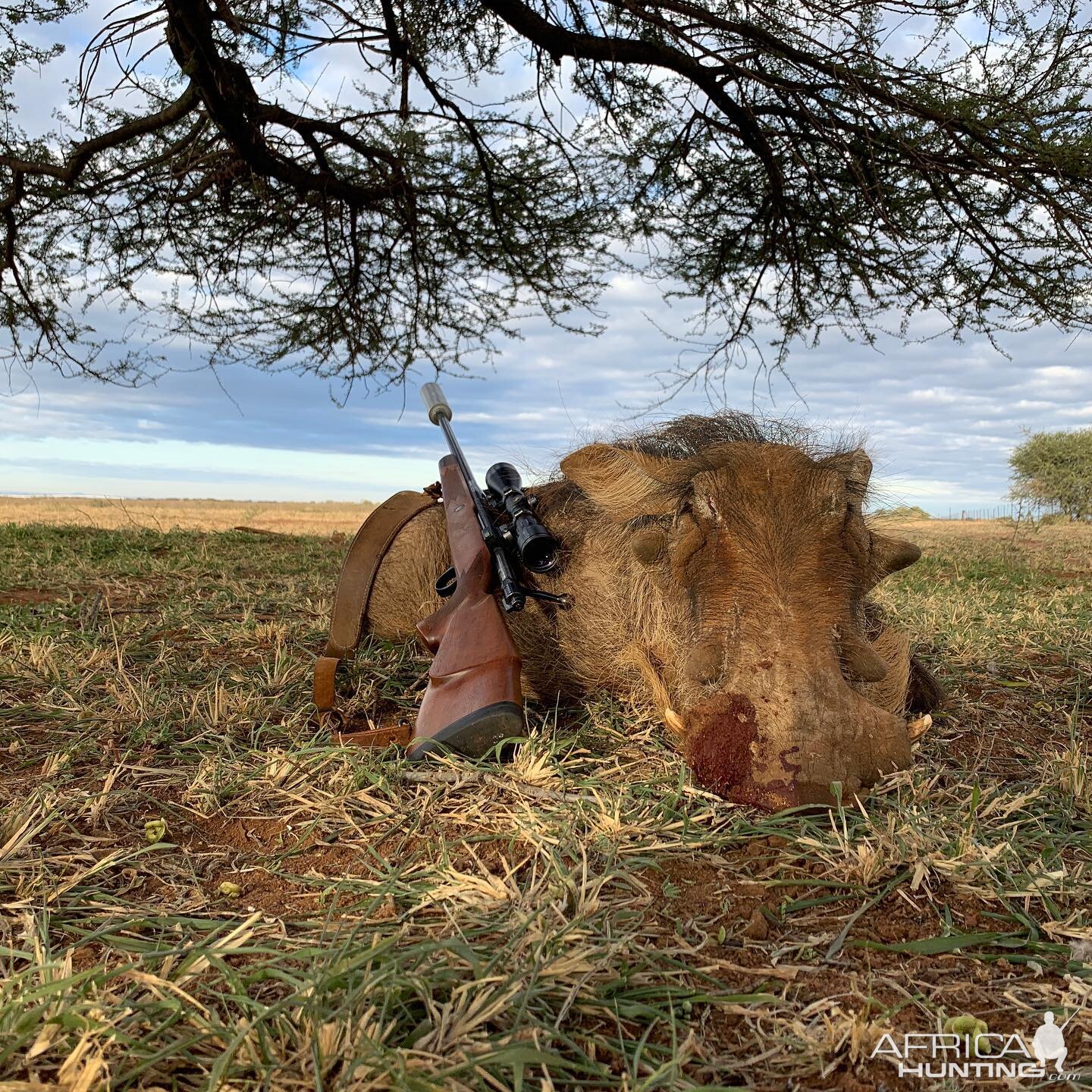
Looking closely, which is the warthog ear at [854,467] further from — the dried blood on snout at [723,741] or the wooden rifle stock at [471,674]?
the wooden rifle stock at [471,674]

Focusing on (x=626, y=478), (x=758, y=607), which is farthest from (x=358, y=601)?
(x=758, y=607)

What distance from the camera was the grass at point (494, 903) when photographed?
138 centimetres

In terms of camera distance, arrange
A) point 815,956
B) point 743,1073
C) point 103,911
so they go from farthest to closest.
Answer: point 103,911
point 815,956
point 743,1073

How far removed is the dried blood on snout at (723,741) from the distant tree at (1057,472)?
2206 cm

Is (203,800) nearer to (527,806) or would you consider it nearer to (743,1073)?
(527,806)

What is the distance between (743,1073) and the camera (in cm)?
138

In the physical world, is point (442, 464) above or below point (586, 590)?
above

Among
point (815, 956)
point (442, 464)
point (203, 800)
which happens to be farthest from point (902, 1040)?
point (442, 464)

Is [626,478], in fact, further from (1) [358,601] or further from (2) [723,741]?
(1) [358,601]

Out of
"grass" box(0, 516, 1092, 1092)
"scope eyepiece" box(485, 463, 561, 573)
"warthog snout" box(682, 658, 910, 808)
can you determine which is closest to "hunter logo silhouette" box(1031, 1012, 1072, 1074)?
"grass" box(0, 516, 1092, 1092)

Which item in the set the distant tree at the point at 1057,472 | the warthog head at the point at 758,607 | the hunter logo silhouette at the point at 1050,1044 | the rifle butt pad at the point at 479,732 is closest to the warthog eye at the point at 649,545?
the warthog head at the point at 758,607

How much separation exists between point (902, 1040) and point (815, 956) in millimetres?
252

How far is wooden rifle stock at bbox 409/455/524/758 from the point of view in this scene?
104 inches

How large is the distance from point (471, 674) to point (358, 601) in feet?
3.94
